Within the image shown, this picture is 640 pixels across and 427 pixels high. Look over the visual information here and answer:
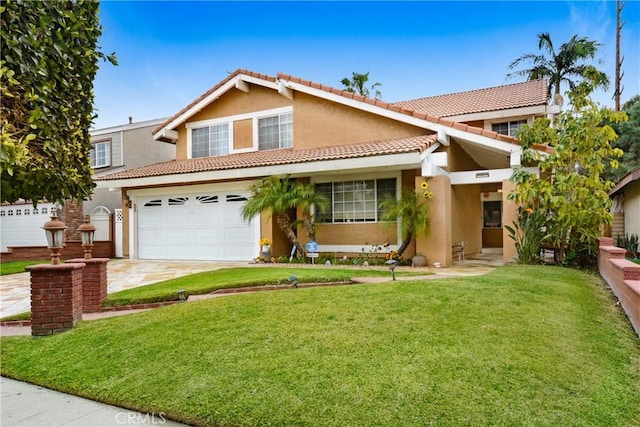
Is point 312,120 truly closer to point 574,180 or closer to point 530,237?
point 530,237

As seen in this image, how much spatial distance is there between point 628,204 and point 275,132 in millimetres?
15026

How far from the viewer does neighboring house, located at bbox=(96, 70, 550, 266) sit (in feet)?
41.3

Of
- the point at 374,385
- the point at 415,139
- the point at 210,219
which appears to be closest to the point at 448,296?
the point at 374,385

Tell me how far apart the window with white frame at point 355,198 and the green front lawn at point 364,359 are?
6.89m

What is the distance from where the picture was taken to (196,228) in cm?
1664

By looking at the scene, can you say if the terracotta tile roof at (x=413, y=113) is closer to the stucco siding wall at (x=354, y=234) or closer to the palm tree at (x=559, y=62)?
the stucco siding wall at (x=354, y=234)

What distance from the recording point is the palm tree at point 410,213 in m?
12.3

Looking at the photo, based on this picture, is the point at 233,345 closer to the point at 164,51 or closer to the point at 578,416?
the point at 578,416

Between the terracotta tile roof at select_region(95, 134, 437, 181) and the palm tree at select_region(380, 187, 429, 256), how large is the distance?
61.4 inches

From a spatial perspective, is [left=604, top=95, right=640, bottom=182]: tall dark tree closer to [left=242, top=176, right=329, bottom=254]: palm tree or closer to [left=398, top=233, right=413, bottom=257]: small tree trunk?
[left=398, top=233, right=413, bottom=257]: small tree trunk

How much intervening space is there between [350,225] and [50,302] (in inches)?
374

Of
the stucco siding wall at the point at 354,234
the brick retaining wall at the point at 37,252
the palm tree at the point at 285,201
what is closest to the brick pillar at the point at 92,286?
the palm tree at the point at 285,201

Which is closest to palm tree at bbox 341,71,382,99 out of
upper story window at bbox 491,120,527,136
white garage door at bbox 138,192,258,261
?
upper story window at bbox 491,120,527,136

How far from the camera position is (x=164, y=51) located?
18078mm
